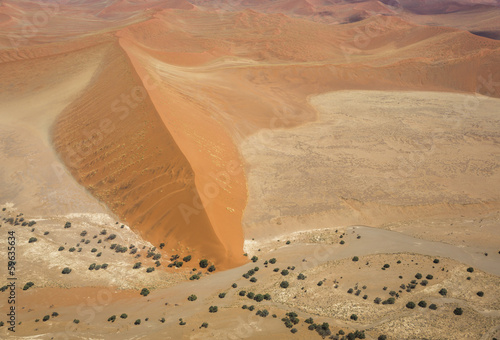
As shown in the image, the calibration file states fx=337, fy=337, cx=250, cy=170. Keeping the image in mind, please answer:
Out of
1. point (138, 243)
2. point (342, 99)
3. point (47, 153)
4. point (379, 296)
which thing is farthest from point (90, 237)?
point (342, 99)

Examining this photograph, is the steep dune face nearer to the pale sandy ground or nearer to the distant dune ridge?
the distant dune ridge

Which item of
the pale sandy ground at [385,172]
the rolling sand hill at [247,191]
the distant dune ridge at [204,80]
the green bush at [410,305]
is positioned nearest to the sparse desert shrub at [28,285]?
the rolling sand hill at [247,191]

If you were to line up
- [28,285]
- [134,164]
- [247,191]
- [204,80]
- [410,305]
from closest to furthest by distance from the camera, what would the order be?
[410,305], [28,285], [134,164], [247,191], [204,80]

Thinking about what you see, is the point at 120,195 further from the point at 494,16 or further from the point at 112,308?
the point at 494,16

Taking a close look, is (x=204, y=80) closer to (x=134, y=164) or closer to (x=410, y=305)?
(x=134, y=164)

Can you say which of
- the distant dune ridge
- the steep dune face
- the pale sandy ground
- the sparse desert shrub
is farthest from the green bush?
the sparse desert shrub

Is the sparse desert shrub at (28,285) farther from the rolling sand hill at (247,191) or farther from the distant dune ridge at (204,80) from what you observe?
the distant dune ridge at (204,80)

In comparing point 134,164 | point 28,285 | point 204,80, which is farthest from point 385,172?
point 204,80
